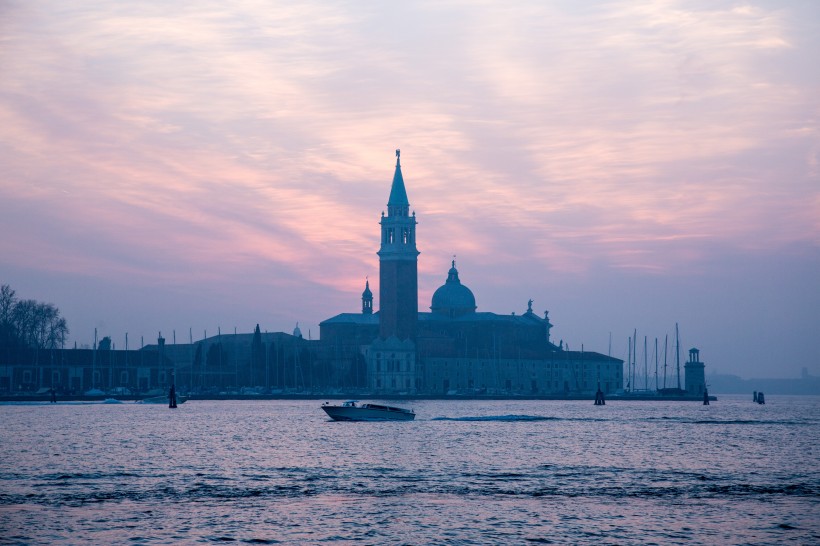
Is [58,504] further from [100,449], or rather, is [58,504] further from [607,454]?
[607,454]

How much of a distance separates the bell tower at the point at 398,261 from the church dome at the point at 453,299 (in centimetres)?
2153

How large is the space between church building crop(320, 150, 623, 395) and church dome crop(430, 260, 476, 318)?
0.48 ft

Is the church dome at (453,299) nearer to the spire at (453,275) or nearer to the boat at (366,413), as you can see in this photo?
the spire at (453,275)

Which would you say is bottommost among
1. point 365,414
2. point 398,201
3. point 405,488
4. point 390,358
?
point 405,488

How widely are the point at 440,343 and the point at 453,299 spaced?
45.8 feet

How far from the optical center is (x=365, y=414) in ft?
268

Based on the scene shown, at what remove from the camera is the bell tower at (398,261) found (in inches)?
6161

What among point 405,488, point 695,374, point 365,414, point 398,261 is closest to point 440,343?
point 398,261

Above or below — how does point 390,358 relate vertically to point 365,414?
above

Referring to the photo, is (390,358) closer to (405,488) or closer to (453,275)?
(453,275)

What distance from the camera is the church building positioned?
15788cm

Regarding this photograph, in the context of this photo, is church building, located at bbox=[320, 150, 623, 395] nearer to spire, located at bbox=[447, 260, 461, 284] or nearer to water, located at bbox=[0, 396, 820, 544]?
spire, located at bbox=[447, 260, 461, 284]

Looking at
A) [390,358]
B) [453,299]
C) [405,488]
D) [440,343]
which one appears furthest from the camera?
[453,299]

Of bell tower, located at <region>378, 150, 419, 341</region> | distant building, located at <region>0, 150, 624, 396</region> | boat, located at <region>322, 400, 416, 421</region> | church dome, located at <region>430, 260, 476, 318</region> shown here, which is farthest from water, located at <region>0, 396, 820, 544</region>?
church dome, located at <region>430, 260, 476, 318</region>
